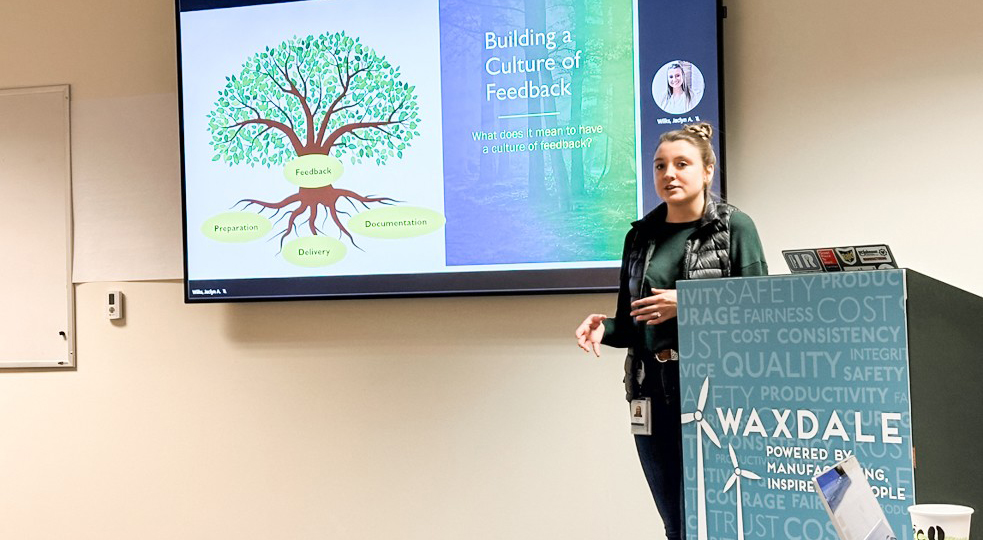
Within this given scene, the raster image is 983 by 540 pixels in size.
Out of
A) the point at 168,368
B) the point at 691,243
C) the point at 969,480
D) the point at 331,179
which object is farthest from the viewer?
the point at 168,368

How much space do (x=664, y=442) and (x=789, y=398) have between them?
1225mm

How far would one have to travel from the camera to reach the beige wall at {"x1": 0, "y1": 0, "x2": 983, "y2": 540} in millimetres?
2881

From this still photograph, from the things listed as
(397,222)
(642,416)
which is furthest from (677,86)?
(642,416)

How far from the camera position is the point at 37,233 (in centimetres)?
359

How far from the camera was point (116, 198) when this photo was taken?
11.6 feet

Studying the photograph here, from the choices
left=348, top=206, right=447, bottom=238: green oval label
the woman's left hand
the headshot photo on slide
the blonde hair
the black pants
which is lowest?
the black pants

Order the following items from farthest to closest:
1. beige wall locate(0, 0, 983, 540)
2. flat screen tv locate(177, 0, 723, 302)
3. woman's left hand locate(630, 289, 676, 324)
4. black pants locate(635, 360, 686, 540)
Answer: flat screen tv locate(177, 0, 723, 302), beige wall locate(0, 0, 983, 540), black pants locate(635, 360, 686, 540), woman's left hand locate(630, 289, 676, 324)

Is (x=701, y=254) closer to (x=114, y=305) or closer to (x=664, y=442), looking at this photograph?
(x=664, y=442)

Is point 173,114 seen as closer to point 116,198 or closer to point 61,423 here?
point 116,198

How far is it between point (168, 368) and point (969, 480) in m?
2.92

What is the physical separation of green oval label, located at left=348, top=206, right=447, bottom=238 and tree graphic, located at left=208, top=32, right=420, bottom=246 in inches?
1.6

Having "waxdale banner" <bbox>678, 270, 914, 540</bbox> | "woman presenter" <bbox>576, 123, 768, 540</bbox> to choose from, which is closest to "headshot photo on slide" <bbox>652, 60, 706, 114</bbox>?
"woman presenter" <bbox>576, 123, 768, 540</bbox>

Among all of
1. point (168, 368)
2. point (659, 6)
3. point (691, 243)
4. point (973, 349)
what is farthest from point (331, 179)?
point (973, 349)

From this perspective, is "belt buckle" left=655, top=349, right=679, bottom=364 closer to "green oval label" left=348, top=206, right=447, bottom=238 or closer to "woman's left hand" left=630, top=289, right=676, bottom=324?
"woman's left hand" left=630, top=289, right=676, bottom=324
